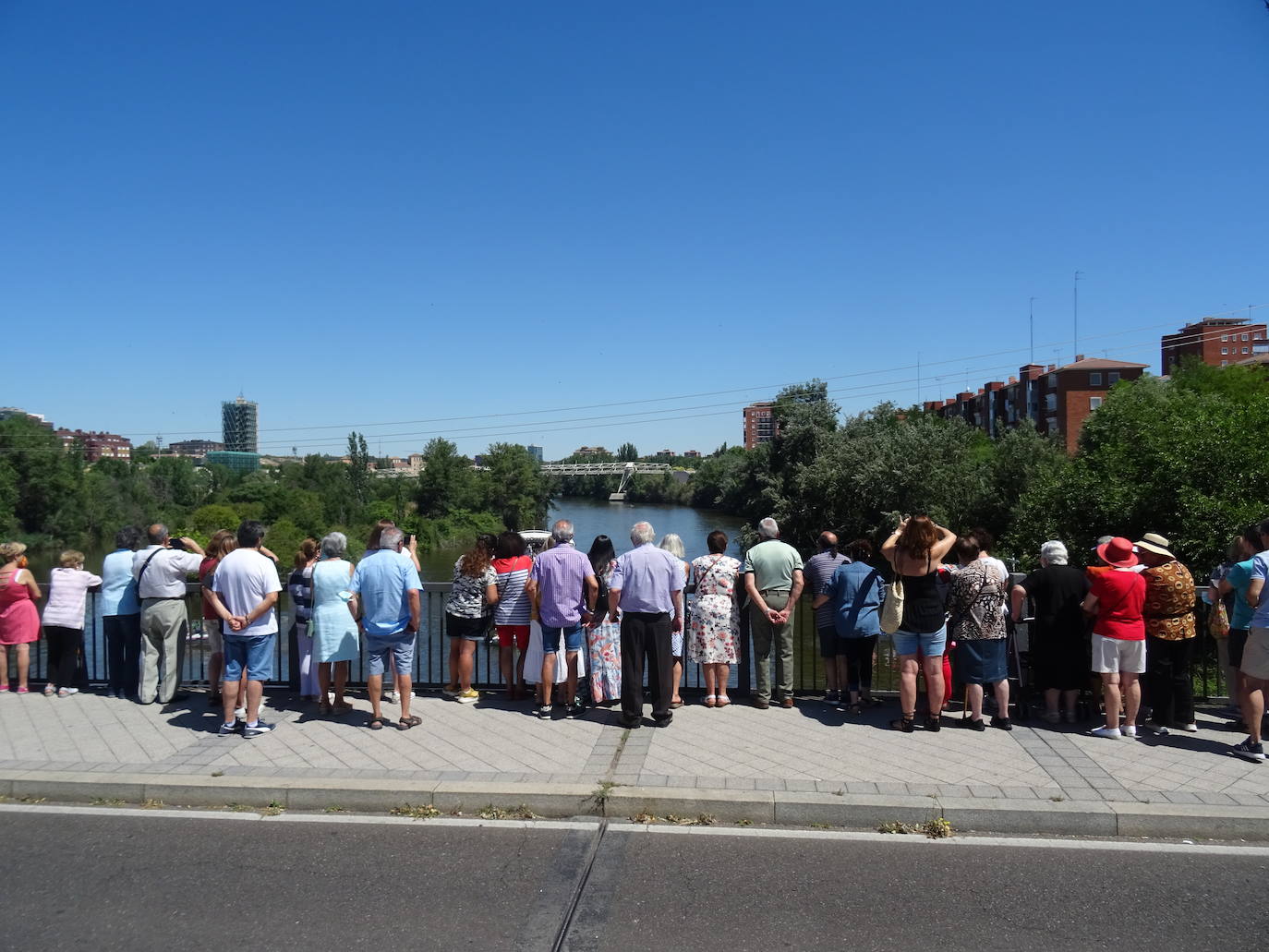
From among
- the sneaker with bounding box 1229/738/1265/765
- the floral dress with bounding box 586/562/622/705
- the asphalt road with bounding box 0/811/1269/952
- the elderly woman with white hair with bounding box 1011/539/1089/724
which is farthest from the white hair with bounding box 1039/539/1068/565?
the floral dress with bounding box 586/562/622/705

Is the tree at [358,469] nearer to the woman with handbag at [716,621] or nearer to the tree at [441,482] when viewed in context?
the tree at [441,482]

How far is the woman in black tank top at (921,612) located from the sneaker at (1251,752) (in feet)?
6.76

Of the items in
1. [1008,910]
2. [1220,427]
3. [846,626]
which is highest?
[1220,427]

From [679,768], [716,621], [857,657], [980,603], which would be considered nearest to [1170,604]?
[980,603]

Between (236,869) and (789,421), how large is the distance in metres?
46.4

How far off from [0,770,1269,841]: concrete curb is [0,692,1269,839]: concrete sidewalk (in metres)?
0.01

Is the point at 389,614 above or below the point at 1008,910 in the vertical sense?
above

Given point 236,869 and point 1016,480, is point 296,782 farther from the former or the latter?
point 1016,480

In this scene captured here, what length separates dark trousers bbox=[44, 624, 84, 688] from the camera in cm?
822

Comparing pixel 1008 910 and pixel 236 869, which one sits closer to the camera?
pixel 1008 910

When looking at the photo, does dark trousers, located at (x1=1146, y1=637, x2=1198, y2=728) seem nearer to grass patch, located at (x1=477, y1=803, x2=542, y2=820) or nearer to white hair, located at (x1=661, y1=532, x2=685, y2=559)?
white hair, located at (x1=661, y1=532, x2=685, y2=559)

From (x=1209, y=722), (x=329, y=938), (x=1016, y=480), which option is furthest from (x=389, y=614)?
(x=1016, y=480)

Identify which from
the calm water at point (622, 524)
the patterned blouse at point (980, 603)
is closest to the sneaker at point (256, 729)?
the patterned blouse at point (980, 603)

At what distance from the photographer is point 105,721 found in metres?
7.37
